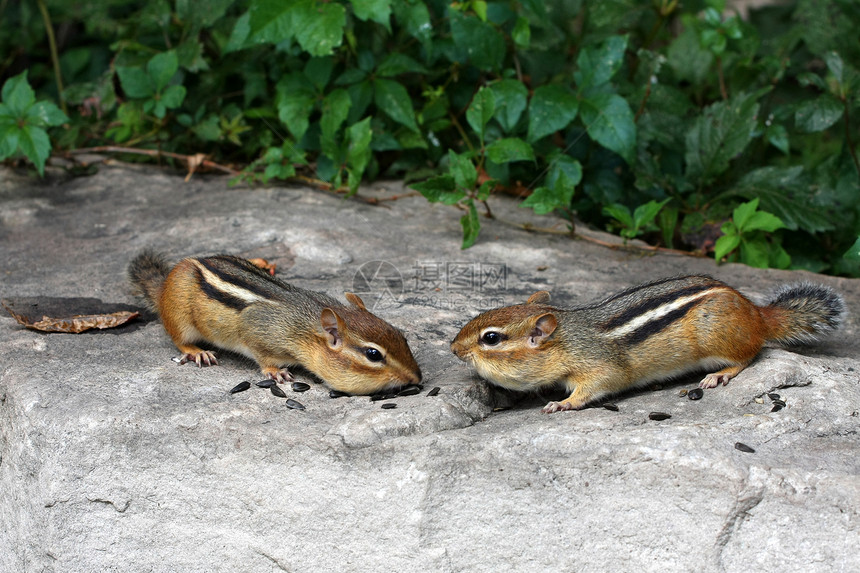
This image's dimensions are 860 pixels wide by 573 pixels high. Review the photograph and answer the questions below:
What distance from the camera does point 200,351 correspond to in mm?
4066

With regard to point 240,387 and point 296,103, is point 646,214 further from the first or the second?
point 240,387

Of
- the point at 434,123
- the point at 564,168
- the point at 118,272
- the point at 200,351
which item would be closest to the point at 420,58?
the point at 434,123

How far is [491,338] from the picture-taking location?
3674 mm

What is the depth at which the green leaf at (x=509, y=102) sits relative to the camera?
5.71 metres

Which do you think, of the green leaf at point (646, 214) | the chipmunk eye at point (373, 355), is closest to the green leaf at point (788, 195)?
the green leaf at point (646, 214)

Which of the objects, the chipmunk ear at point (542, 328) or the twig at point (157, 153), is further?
the twig at point (157, 153)

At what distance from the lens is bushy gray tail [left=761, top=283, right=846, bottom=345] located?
383 centimetres

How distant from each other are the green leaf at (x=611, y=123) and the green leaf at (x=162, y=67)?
3048 millimetres

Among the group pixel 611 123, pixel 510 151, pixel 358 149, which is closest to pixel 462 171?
pixel 510 151

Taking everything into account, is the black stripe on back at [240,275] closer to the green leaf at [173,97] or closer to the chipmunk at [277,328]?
the chipmunk at [277,328]

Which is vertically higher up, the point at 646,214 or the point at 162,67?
the point at 162,67

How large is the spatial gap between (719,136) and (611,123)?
2.83 feet

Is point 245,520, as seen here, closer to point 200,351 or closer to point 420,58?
point 200,351

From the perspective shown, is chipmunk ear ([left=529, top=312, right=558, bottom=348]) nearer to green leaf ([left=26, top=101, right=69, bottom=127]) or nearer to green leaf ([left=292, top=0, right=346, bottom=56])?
green leaf ([left=292, top=0, right=346, bottom=56])
